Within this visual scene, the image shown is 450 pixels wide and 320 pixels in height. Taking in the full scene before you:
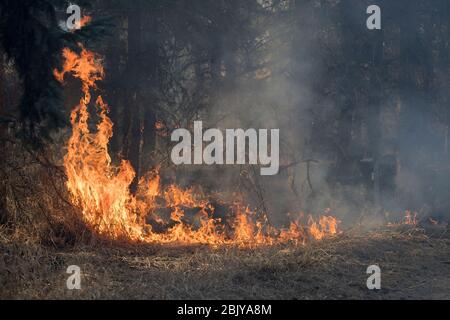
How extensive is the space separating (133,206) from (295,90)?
682 centimetres

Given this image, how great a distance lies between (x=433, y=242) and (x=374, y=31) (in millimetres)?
6639

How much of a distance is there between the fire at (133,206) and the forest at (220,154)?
38mm

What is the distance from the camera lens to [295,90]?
15484 millimetres

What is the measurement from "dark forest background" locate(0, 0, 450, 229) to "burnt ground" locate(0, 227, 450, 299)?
2874mm

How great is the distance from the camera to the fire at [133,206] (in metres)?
9.51

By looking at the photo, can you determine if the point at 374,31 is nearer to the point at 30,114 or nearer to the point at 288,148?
the point at 288,148

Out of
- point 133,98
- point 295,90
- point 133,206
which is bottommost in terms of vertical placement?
point 133,206

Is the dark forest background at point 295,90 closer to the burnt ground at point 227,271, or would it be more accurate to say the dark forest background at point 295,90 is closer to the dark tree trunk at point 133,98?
the dark tree trunk at point 133,98

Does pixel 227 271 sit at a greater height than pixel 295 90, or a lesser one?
lesser

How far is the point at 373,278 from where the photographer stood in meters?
7.70

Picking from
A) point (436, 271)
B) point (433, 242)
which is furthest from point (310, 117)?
point (436, 271)

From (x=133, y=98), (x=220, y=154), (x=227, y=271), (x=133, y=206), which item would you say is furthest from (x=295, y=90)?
(x=227, y=271)

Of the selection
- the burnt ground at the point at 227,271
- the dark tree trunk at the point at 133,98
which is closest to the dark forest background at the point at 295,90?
the dark tree trunk at the point at 133,98

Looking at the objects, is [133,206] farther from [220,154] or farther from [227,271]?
[227,271]
